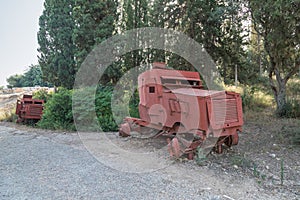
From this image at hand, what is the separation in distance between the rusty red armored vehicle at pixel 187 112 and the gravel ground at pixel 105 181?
53 centimetres

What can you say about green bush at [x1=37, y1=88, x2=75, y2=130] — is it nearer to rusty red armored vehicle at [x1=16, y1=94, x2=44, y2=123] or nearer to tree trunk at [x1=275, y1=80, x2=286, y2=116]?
rusty red armored vehicle at [x1=16, y1=94, x2=44, y2=123]

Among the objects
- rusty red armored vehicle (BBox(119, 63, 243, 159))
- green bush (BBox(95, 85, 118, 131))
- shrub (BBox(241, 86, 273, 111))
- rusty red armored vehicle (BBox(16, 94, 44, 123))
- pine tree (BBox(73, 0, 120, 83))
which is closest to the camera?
rusty red armored vehicle (BBox(119, 63, 243, 159))

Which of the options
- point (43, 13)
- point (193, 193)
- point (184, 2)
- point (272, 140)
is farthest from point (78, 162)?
point (43, 13)

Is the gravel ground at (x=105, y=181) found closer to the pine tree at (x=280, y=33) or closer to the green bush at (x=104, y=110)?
the green bush at (x=104, y=110)

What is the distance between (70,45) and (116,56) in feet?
10.1

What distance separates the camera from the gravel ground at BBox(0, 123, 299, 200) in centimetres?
Answer: 301

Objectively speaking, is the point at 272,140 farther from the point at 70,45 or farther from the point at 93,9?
the point at 70,45

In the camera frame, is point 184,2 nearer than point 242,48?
Yes

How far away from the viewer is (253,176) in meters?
3.73

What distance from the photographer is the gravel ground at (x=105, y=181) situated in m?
3.01

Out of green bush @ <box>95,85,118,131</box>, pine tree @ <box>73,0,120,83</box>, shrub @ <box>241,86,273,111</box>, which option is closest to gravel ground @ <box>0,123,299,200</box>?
green bush @ <box>95,85,118,131</box>

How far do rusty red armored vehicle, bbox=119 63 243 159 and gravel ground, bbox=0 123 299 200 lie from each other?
1.75 feet

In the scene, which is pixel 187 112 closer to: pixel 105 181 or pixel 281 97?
pixel 105 181

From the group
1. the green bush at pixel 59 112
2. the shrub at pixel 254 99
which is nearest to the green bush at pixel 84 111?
the green bush at pixel 59 112
